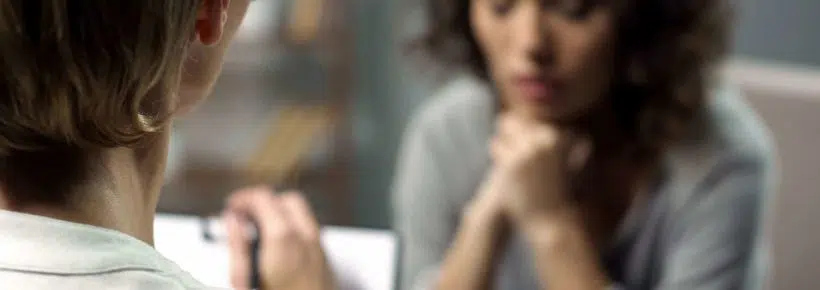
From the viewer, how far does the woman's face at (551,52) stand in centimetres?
66

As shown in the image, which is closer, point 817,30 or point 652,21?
point 652,21

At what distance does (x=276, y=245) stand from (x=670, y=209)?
0.97ft

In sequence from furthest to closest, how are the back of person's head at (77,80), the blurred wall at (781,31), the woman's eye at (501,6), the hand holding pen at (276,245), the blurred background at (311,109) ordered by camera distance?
the blurred background at (311,109), the blurred wall at (781,31), the woman's eye at (501,6), the hand holding pen at (276,245), the back of person's head at (77,80)

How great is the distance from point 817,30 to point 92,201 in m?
1.07

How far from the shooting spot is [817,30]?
1.19 metres

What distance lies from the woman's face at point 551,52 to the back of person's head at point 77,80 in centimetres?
34

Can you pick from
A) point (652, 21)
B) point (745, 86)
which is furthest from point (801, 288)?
point (652, 21)

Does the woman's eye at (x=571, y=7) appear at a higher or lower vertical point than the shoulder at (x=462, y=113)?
higher

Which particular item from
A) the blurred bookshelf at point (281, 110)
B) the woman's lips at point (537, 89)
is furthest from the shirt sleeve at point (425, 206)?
the blurred bookshelf at point (281, 110)

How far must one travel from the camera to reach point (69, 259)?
341 mm

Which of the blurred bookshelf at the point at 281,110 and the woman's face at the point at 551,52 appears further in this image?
the blurred bookshelf at the point at 281,110

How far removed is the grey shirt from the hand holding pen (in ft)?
0.24

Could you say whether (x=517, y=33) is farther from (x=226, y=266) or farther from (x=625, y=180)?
(x=226, y=266)

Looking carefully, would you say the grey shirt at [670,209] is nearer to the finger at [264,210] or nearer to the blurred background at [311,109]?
the finger at [264,210]
